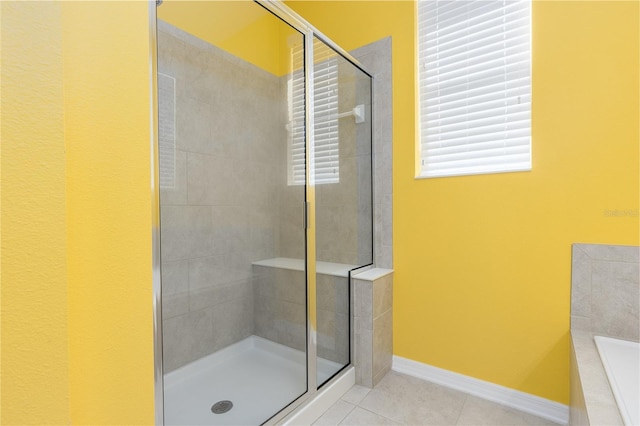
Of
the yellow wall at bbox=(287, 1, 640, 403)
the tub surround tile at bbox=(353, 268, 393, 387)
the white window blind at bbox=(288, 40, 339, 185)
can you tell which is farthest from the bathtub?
→ the white window blind at bbox=(288, 40, 339, 185)

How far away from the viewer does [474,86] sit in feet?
6.00

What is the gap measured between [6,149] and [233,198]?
1.58 meters

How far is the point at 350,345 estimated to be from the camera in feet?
6.37

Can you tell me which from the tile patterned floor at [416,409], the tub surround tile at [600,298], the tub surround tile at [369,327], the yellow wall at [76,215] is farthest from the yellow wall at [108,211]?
the tub surround tile at [600,298]

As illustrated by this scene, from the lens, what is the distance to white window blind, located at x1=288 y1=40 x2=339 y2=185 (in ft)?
5.90

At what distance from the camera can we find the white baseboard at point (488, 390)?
1585mm

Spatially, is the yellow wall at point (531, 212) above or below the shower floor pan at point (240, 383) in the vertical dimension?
above

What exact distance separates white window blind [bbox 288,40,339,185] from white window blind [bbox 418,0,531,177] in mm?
586

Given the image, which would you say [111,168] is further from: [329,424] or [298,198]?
[329,424]

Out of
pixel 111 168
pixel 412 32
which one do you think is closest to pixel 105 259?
pixel 111 168

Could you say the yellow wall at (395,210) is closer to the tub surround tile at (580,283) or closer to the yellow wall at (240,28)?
the tub surround tile at (580,283)

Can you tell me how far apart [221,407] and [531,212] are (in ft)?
6.29

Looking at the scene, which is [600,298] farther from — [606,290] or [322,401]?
[322,401]

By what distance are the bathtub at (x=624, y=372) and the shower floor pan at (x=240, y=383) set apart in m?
1.25
